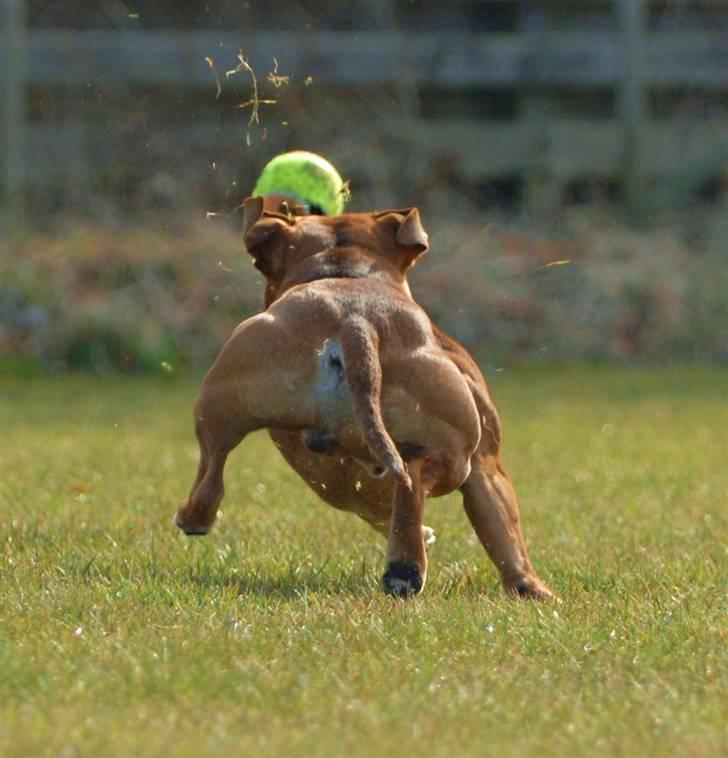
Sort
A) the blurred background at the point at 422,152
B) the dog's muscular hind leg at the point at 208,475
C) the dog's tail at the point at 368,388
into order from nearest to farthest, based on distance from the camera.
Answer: the dog's tail at the point at 368,388 < the dog's muscular hind leg at the point at 208,475 < the blurred background at the point at 422,152

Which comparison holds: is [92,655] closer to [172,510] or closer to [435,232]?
[172,510]

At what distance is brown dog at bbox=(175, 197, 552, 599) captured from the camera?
13.0 feet

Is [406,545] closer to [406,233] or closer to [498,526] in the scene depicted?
[498,526]

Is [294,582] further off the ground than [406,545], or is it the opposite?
[406,545]

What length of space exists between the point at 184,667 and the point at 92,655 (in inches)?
8.1

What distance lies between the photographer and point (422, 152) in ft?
42.2

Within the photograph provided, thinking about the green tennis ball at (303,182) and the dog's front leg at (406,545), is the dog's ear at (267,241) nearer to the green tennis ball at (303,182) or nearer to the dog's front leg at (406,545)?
the green tennis ball at (303,182)

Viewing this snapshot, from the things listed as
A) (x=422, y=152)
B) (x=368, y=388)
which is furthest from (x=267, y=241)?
(x=422, y=152)

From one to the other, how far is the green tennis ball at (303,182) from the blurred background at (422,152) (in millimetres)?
5652

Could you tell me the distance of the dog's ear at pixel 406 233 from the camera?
462 centimetres

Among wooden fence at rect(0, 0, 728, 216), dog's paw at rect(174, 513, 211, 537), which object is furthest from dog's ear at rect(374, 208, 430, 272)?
wooden fence at rect(0, 0, 728, 216)

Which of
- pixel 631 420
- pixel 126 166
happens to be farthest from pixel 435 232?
pixel 631 420

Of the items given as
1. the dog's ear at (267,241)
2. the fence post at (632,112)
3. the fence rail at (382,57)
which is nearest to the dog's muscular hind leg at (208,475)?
the dog's ear at (267,241)

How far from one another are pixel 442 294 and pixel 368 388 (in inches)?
299
